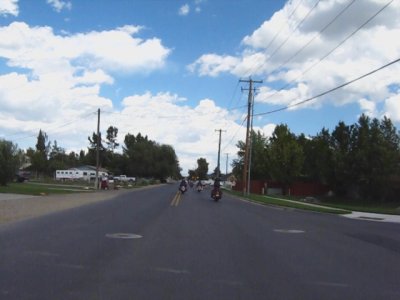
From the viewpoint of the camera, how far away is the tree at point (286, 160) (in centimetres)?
6562

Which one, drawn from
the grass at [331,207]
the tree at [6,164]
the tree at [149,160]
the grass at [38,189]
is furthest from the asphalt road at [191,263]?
the tree at [149,160]

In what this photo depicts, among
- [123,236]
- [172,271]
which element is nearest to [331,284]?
[172,271]

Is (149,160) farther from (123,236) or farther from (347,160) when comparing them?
(123,236)

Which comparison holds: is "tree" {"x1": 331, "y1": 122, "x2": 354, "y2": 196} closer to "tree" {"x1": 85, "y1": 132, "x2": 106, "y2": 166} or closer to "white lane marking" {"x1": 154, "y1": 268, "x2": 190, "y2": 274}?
"white lane marking" {"x1": 154, "y1": 268, "x2": 190, "y2": 274}

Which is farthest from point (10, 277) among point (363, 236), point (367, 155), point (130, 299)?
point (367, 155)

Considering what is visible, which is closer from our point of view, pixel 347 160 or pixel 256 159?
pixel 347 160

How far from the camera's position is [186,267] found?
984cm

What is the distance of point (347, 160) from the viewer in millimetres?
56156

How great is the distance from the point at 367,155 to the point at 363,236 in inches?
1545

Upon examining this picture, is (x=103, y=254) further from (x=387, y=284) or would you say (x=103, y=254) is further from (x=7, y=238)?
(x=387, y=284)

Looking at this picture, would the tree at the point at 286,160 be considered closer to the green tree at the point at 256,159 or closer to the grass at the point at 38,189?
the green tree at the point at 256,159

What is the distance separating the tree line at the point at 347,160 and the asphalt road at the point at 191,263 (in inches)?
1511

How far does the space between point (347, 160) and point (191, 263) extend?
48332 mm

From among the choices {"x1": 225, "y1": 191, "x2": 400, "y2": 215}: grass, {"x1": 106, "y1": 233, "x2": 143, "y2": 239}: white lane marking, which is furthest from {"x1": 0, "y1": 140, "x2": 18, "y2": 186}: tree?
{"x1": 106, "y1": 233, "x2": 143, "y2": 239}: white lane marking
